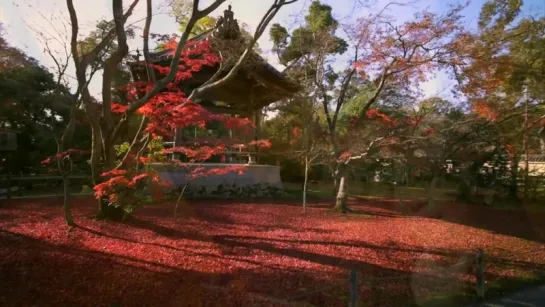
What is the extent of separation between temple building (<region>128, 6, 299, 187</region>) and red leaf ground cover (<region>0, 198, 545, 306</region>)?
304 centimetres

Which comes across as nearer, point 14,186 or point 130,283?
point 130,283

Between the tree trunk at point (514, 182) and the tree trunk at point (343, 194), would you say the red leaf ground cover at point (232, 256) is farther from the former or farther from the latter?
the tree trunk at point (514, 182)

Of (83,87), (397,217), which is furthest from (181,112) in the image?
(397,217)

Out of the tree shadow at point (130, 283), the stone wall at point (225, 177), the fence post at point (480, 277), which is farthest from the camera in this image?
the stone wall at point (225, 177)

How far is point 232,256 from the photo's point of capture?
23.1 ft

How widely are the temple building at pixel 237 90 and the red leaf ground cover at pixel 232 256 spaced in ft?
9.98

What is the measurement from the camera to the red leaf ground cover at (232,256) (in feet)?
17.4

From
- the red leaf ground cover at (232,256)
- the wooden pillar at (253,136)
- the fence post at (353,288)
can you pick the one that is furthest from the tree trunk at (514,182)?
the fence post at (353,288)

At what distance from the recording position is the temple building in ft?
39.4

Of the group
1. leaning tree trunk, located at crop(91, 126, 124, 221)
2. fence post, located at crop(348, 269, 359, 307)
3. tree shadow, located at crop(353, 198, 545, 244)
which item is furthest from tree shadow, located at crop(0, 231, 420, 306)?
tree shadow, located at crop(353, 198, 545, 244)

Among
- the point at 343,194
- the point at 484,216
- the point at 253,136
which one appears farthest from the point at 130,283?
the point at 484,216

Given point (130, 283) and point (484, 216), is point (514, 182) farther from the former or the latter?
point (130, 283)

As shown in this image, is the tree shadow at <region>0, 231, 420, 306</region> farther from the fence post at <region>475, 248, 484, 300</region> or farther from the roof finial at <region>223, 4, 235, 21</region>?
the roof finial at <region>223, 4, 235, 21</region>

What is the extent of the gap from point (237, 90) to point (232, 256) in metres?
9.12
